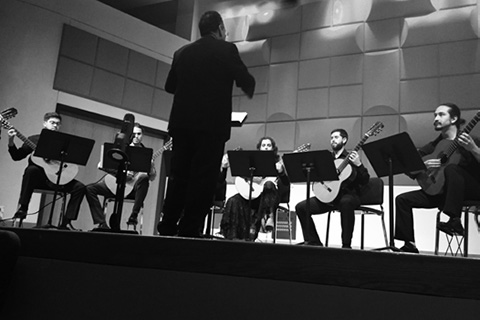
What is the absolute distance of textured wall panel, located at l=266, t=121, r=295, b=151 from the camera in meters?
6.11

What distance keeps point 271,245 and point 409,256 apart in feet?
1.34

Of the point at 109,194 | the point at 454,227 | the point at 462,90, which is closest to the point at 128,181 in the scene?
the point at 109,194

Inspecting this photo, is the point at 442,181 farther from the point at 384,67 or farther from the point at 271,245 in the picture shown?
the point at 384,67

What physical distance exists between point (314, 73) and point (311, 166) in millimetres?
2894

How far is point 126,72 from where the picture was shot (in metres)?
6.44

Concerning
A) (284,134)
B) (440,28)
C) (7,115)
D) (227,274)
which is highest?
(440,28)

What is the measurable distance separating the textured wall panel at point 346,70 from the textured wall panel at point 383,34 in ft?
0.69

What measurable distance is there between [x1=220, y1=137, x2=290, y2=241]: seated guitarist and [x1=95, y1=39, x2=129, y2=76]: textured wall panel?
2875 mm

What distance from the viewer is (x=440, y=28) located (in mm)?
5426

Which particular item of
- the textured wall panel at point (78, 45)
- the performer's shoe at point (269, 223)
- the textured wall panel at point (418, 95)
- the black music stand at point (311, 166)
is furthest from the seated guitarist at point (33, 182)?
the textured wall panel at point (418, 95)

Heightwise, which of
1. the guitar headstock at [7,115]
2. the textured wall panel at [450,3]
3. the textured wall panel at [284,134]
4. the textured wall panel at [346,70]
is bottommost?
the guitar headstock at [7,115]

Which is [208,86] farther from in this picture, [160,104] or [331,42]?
[160,104]

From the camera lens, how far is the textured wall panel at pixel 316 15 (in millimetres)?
6184

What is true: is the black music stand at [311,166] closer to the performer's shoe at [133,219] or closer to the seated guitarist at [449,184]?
the seated guitarist at [449,184]
